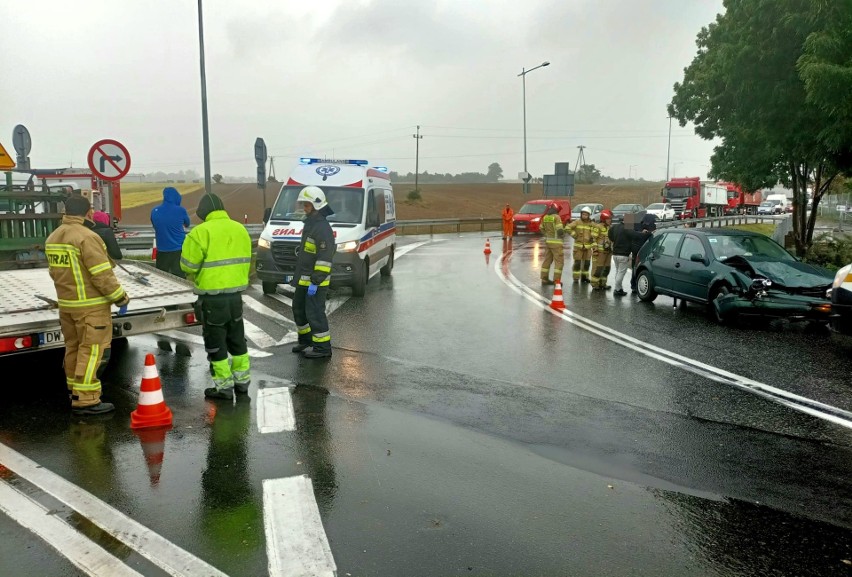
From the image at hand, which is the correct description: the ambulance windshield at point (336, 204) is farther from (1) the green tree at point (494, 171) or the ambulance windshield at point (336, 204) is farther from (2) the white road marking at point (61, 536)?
(1) the green tree at point (494, 171)

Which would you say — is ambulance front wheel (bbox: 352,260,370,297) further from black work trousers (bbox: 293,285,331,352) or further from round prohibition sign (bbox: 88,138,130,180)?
black work trousers (bbox: 293,285,331,352)

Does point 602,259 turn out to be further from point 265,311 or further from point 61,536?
point 61,536

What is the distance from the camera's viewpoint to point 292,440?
548 cm

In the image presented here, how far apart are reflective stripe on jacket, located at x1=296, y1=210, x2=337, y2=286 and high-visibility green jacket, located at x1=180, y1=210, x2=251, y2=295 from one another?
1666 mm

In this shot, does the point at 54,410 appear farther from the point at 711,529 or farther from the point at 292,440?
the point at 711,529

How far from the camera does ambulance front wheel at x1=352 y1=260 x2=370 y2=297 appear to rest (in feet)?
42.9

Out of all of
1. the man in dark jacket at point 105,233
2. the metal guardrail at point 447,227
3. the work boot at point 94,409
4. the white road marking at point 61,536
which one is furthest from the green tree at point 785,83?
the white road marking at point 61,536

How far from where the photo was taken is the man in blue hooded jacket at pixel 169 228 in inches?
389

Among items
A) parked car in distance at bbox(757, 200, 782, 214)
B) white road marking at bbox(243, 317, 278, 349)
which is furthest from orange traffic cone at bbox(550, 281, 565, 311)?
parked car in distance at bbox(757, 200, 782, 214)

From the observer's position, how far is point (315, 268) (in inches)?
321

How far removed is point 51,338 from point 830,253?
1836 cm

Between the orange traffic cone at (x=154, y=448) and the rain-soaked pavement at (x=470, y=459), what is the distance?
27 mm

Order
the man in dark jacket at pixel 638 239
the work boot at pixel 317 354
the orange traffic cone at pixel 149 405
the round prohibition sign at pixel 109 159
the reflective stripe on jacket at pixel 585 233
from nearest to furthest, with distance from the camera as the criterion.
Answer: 1. the orange traffic cone at pixel 149 405
2. the work boot at pixel 317 354
3. the round prohibition sign at pixel 109 159
4. the man in dark jacket at pixel 638 239
5. the reflective stripe on jacket at pixel 585 233

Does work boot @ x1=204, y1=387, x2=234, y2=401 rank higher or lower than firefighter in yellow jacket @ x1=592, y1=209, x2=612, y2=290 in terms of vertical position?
lower
